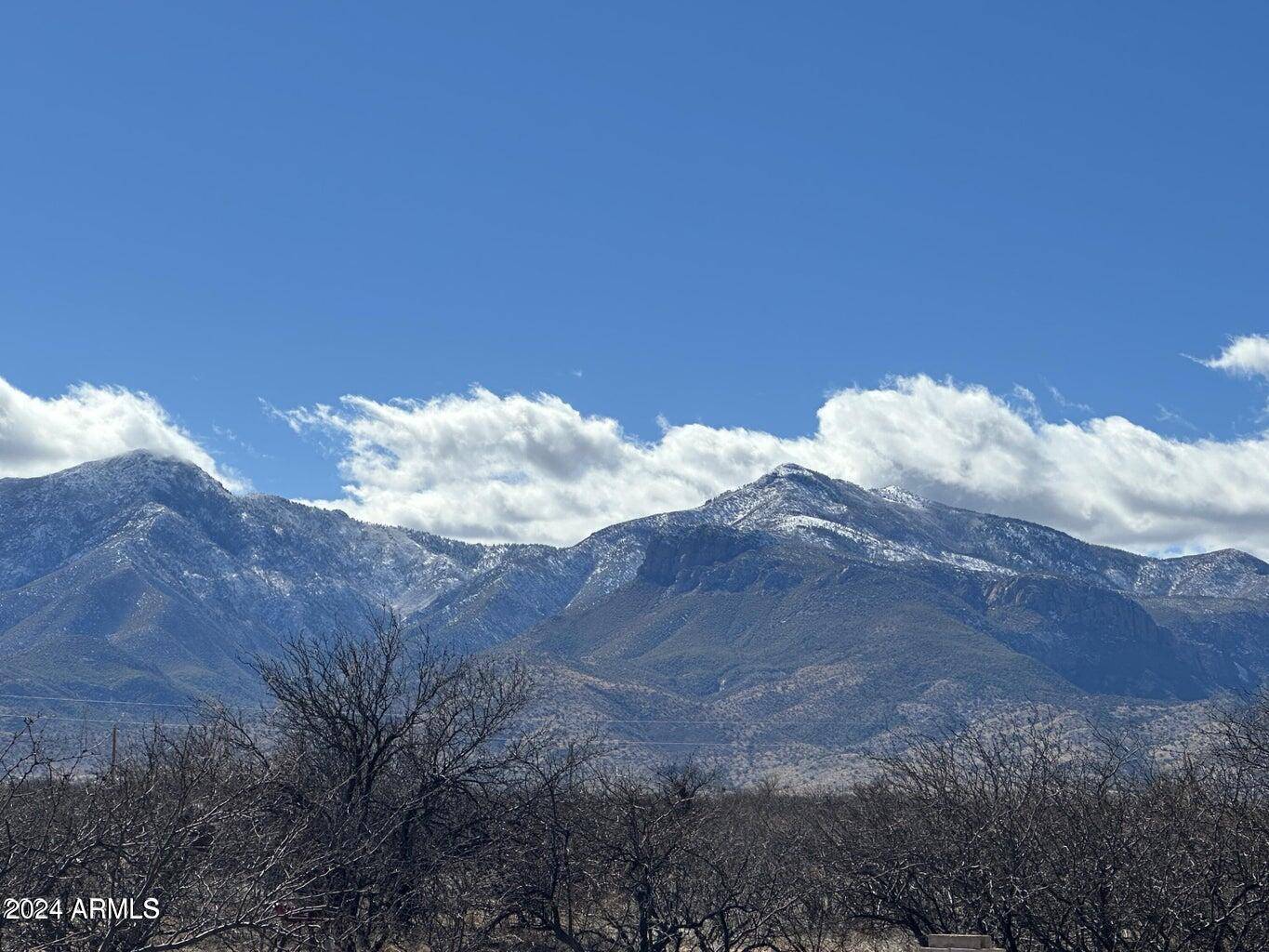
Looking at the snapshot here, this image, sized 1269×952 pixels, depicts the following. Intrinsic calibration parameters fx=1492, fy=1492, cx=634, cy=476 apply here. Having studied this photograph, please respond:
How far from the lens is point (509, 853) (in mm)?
25438

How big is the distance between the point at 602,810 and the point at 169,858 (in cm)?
1515

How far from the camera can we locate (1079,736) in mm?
186125

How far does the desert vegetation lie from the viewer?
18.6m

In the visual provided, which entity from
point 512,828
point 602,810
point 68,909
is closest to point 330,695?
point 512,828

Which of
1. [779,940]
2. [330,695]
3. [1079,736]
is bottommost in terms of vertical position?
[779,940]

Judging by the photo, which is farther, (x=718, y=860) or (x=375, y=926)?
(x=718, y=860)

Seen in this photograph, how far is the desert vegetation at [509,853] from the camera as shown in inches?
732

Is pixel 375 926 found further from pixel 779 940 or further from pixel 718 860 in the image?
pixel 779 940

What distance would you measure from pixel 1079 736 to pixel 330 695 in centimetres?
17225

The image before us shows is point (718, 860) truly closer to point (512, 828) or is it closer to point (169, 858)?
point (512, 828)

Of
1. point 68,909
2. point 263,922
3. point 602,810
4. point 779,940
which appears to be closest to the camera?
point 263,922

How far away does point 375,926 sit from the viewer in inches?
976

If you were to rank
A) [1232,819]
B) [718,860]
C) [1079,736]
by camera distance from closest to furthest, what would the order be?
[1232,819], [718,860], [1079,736]

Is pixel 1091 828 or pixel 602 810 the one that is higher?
pixel 602 810
